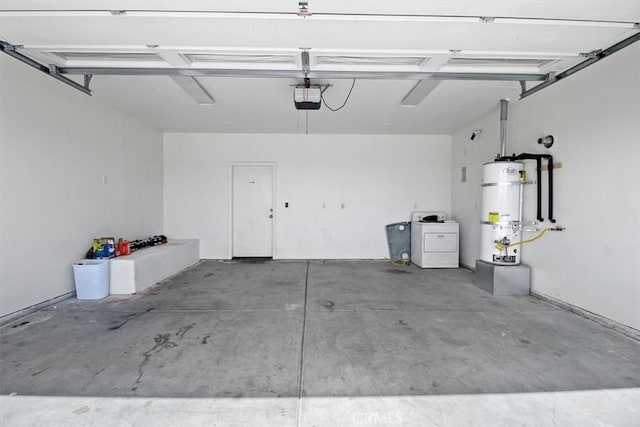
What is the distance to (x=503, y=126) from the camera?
414 cm

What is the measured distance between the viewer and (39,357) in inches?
88.4

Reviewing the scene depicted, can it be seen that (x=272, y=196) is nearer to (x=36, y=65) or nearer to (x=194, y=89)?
(x=194, y=89)

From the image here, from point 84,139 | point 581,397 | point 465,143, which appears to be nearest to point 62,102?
point 84,139

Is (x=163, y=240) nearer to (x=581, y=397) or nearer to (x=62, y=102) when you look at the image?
(x=62, y=102)

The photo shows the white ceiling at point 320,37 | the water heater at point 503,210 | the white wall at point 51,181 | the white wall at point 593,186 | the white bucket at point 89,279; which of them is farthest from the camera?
the water heater at point 503,210

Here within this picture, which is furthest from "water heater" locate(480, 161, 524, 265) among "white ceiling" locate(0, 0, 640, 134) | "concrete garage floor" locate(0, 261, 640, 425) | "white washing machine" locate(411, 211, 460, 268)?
"white washing machine" locate(411, 211, 460, 268)

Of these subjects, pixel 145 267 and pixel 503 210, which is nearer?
pixel 503 210

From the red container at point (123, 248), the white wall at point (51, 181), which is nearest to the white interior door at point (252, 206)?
the white wall at point (51, 181)

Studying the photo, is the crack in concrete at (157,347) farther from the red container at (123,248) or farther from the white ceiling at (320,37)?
the white ceiling at (320,37)

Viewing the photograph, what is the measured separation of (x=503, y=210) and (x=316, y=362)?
3.18m

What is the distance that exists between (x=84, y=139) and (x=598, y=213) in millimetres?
6168

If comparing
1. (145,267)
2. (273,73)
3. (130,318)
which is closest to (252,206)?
(145,267)

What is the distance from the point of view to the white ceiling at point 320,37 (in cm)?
204

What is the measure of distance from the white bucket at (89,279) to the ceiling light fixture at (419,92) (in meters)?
4.58
